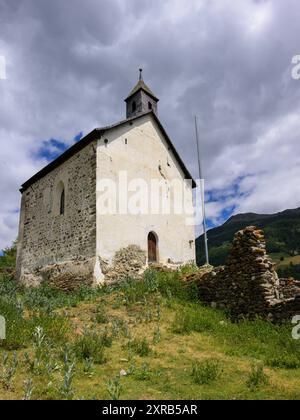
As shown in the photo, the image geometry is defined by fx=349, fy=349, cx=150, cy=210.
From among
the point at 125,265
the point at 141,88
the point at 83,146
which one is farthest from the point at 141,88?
the point at 125,265

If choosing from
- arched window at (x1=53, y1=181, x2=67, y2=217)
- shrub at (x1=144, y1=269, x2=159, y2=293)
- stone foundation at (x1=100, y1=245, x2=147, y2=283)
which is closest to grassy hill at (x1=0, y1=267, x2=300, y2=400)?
shrub at (x1=144, y1=269, x2=159, y2=293)

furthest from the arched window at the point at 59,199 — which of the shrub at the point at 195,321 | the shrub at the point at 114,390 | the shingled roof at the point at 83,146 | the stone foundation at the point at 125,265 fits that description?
the shrub at the point at 114,390

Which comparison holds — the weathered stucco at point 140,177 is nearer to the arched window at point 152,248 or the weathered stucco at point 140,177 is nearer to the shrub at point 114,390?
the arched window at point 152,248

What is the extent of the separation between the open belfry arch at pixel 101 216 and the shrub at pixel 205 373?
8153 mm

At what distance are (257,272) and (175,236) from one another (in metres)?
8.39

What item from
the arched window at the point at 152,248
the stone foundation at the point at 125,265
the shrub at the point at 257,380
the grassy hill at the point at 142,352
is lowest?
the shrub at the point at 257,380

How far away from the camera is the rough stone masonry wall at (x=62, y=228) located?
14797mm

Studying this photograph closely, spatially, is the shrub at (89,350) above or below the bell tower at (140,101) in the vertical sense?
below

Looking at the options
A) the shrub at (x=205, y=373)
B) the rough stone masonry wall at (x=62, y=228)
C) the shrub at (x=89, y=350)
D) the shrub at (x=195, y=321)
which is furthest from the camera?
the rough stone masonry wall at (x=62, y=228)

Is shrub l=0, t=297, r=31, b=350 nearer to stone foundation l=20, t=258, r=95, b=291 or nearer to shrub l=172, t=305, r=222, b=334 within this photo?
shrub l=172, t=305, r=222, b=334

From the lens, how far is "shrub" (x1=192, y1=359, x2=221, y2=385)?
19.0 ft

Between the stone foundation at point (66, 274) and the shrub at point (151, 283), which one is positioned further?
the stone foundation at point (66, 274)
